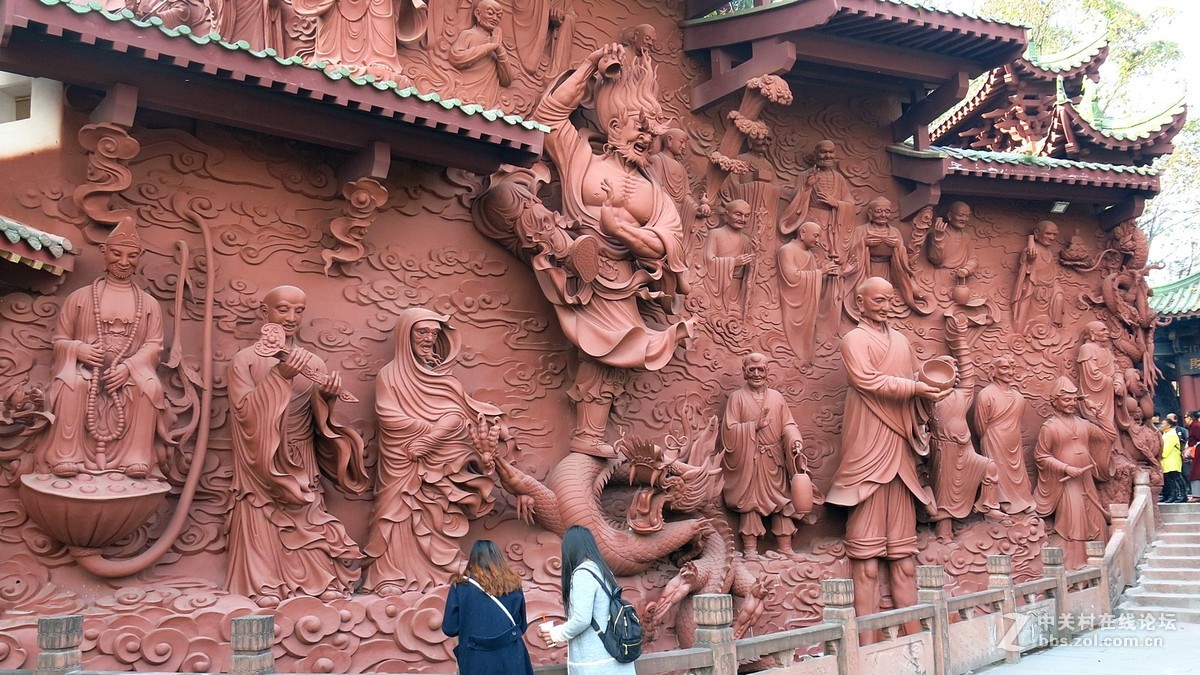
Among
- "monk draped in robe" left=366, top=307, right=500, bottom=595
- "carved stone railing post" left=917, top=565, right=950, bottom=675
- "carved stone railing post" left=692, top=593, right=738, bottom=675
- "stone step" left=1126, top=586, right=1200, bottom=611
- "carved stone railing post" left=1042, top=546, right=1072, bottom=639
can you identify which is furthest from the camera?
"stone step" left=1126, top=586, right=1200, bottom=611

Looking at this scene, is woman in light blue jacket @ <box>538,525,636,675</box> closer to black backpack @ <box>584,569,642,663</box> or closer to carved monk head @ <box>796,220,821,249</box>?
black backpack @ <box>584,569,642,663</box>

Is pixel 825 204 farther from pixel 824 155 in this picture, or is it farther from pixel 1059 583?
pixel 1059 583

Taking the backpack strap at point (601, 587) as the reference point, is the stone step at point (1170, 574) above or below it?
below

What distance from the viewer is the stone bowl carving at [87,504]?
207 inches

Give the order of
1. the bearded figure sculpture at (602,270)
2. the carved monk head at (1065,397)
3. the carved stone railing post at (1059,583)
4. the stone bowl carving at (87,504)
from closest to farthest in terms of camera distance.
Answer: the stone bowl carving at (87,504)
the bearded figure sculpture at (602,270)
the carved stone railing post at (1059,583)
the carved monk head at (1065,397)

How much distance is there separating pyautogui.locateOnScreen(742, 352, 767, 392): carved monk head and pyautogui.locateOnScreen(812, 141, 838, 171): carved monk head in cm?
220

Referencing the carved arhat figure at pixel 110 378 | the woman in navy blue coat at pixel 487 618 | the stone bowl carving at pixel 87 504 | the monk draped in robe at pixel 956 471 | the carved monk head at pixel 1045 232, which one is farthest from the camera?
the carved monk head at pixel 1045 232

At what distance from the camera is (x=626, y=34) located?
27.9ft

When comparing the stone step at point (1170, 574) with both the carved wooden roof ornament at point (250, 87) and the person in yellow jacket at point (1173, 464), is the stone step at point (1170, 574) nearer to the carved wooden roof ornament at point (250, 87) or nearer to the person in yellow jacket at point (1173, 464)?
the person in yellow jacket at point (1173, 464)

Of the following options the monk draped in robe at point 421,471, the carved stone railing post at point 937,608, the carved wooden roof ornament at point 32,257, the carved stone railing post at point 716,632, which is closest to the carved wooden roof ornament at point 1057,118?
the carved stone railing post at point 937,608

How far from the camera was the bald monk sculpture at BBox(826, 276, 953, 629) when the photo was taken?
27.7 feet

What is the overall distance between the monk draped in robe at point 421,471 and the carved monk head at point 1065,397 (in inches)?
240

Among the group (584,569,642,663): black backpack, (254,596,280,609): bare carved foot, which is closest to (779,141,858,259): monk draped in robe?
(254,596,280,609): bare carved foot

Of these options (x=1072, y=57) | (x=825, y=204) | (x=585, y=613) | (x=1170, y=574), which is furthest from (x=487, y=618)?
(x=1072, y=57)
